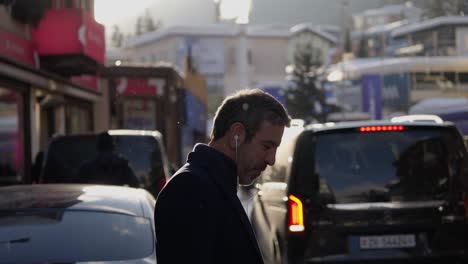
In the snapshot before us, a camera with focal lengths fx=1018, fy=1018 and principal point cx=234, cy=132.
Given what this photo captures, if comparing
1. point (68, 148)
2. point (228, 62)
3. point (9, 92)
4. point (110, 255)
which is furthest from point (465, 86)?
point (110, 255)

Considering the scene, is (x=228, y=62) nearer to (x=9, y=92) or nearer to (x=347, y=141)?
(x=9, y=92)

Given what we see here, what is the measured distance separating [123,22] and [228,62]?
71.9 metres

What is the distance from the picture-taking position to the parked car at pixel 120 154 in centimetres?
1185

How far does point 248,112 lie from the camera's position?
10.6 ft

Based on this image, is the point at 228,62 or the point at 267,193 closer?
the point at 267,193

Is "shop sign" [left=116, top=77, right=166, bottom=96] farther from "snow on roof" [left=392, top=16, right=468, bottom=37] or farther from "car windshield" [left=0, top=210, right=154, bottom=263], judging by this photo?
"snow on roof" [left=392, top=16, right=468, bottom=37]

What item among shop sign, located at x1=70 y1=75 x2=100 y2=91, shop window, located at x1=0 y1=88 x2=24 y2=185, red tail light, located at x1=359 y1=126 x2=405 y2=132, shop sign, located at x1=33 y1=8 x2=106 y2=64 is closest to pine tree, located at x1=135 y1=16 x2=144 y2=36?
shop sign, located at x1=70 y1=75 x2=100 y2=91

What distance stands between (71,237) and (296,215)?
10.9ft

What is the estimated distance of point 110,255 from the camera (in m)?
5.34

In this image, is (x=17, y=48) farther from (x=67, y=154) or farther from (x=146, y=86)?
(x=146, y=86)

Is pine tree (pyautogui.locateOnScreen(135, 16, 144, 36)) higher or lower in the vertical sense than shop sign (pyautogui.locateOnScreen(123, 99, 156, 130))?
higher

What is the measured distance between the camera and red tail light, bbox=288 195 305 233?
330 inches

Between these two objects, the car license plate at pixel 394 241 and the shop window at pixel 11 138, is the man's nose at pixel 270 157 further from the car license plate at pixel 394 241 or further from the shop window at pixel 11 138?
the shop window at pixel 11 138

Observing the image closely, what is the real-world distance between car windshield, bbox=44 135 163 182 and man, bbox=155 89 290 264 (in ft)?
28.3
